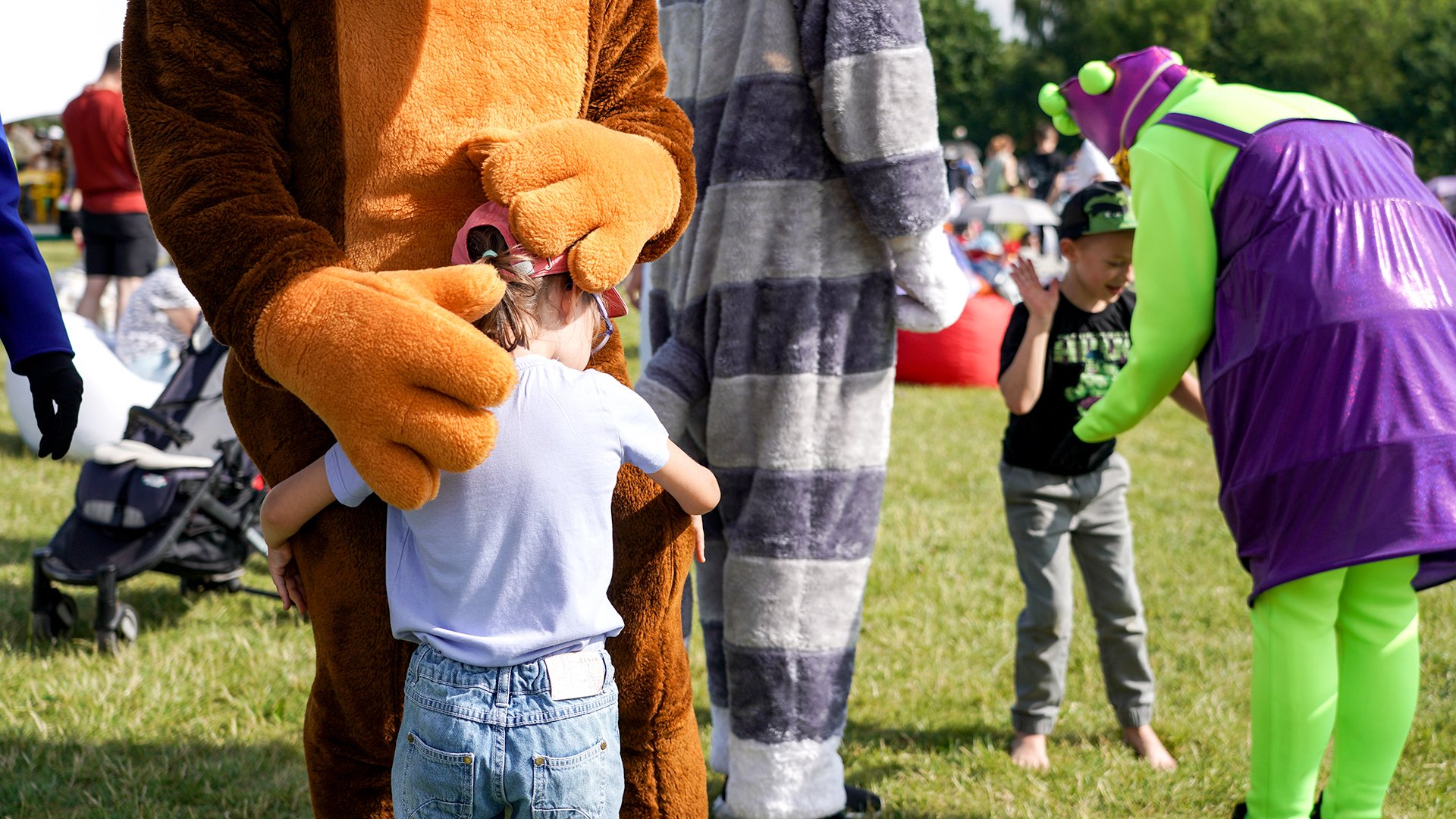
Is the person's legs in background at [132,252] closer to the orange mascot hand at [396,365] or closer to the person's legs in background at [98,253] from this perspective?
the person's legs in background at [98,253]

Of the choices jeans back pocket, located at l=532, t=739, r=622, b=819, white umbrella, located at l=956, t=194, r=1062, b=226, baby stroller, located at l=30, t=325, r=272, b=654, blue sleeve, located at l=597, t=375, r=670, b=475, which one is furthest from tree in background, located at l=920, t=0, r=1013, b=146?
jeans back pocket, located at l=532, t=739, r=622, b=819

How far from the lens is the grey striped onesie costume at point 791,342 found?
2.47 metres

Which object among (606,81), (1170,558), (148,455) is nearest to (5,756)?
(148,455)

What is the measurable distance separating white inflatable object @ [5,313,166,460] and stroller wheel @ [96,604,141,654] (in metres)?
1.85

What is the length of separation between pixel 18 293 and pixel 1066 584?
2.55m

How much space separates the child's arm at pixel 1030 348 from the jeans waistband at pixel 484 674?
6.09ft

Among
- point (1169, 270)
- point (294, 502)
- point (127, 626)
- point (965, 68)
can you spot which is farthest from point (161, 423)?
point (965, 68)

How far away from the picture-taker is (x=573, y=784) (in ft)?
5.50

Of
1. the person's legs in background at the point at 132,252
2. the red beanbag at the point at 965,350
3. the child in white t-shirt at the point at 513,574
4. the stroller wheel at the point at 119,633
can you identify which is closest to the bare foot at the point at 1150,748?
the child in white t-shirt at the point at 513,574

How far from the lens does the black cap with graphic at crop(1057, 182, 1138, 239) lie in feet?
10.7

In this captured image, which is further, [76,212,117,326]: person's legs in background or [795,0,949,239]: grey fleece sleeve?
[76,212,117,326]: person's legs in background

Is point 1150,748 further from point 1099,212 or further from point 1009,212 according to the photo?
point 1009,212

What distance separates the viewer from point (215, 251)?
5.24ft

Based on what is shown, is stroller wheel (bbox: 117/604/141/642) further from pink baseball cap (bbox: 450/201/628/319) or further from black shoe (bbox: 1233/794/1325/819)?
black shoe (bbox: 1233/794/1325/819)
